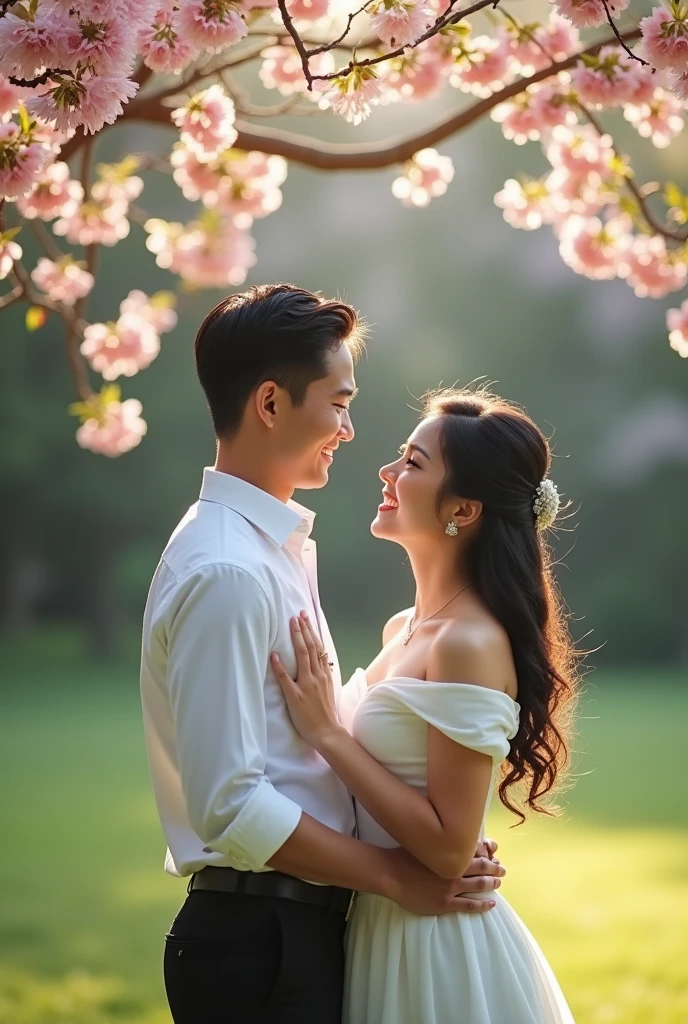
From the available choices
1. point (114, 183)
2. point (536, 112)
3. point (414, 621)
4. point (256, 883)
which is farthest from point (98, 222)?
point (256, 883)

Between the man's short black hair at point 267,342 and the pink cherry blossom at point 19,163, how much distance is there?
377mm

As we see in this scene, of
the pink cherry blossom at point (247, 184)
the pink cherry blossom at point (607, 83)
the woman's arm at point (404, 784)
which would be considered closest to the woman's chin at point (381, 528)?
the woman's arm at point (404, 784)

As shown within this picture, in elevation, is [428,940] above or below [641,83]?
below

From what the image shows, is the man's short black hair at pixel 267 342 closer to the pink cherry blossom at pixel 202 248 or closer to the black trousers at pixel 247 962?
the black trousers at pixel 247 962

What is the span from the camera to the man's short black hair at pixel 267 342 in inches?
76.0

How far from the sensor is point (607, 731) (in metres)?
10.5

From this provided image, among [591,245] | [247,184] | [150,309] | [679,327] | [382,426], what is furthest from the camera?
[382,426]

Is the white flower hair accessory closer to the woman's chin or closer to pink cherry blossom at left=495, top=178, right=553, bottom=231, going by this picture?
the woman's chin

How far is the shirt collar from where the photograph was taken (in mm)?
1918

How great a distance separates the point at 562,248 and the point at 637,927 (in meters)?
3.04

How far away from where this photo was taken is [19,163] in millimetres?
1991

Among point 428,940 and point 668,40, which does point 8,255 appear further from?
point 428,940

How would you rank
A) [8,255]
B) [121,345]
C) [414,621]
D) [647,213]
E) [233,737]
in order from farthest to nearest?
[121,345]
[647,213]
[8,255]
[414,621]
[233,737]

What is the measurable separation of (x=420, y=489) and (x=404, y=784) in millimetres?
516
